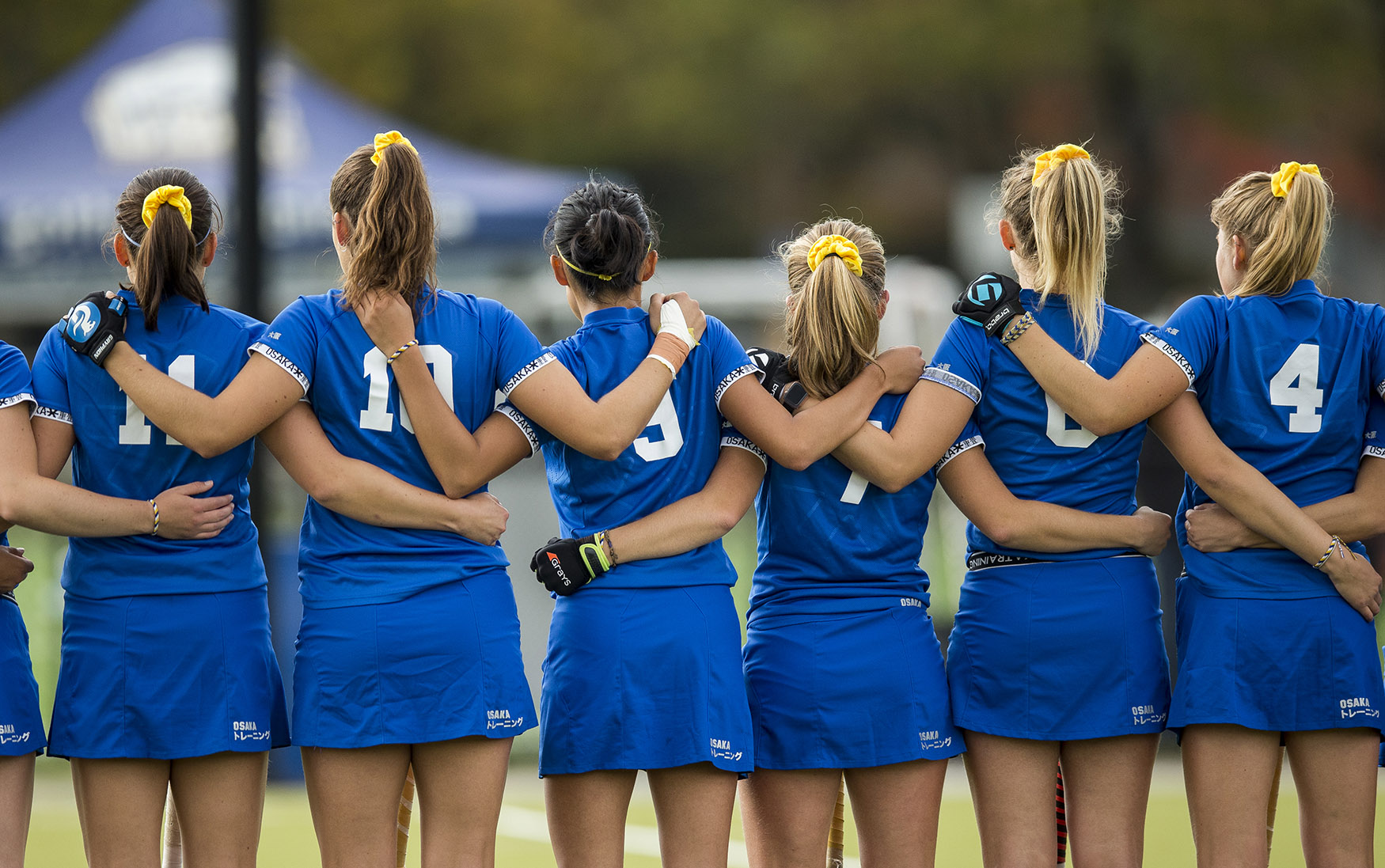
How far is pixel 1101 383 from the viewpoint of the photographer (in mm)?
3584

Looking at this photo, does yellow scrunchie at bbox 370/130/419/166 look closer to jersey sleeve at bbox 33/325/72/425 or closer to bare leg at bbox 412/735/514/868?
jersey sleeve at bbox 33/325/72/425

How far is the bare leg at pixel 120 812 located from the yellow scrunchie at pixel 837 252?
6.49 ft

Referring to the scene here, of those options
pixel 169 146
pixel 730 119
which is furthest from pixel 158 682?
pixel 730 119

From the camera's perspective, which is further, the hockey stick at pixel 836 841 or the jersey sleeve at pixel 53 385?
the hockey stick at pixel 836 841

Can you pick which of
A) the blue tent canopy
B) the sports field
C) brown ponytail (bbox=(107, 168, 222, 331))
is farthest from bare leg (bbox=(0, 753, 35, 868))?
the blue tent canopy

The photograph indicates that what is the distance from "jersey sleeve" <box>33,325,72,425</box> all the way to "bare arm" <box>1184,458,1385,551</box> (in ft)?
9.08

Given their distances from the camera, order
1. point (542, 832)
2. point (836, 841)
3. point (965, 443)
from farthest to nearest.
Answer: point (542, 832) → point (836, 841) → point (965, 443)

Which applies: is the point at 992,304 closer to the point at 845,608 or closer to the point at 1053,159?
the point at 1053,159

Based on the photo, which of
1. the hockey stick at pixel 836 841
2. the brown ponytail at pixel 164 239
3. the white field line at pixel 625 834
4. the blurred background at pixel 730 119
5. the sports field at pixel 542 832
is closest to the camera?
the brown ponytail at pixel 164 239

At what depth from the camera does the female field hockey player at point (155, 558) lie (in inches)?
134

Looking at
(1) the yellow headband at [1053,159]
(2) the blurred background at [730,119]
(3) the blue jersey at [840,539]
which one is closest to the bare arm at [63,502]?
(3) the blue jersey at [840,539]

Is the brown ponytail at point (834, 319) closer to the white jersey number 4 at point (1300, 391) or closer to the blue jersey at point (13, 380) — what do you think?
the white jersey number 4 at point (1300, 391)

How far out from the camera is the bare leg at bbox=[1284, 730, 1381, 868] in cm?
359

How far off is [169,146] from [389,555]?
7.64 m
